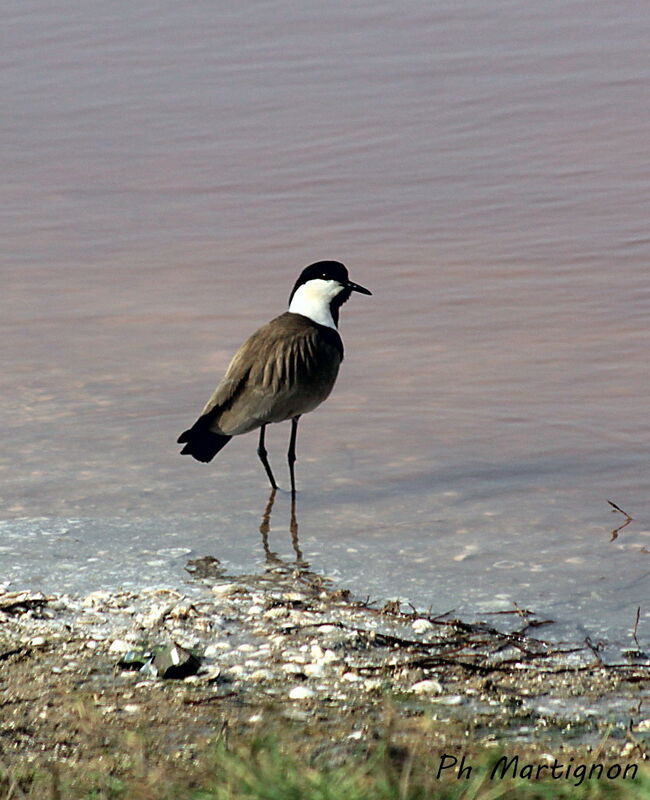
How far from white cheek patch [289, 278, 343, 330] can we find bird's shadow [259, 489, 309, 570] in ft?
3.67

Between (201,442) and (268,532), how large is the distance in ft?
2.16

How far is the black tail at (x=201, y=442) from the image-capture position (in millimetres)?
6246

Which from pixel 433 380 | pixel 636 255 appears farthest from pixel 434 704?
pixel 636 255

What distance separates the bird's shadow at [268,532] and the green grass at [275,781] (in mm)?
2011

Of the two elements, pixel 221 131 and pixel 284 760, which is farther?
pixel 221 131

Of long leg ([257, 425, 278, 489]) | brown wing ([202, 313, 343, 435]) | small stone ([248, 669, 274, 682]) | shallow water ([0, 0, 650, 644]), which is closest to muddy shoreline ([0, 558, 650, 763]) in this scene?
small stone ([248, 669, 274, 682])

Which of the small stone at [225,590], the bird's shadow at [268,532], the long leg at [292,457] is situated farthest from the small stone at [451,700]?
the long leg at [292,457]

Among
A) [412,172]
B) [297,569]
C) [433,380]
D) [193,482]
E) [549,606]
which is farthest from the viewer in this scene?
[412,172]

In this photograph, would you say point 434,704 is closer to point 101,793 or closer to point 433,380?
point 101,793

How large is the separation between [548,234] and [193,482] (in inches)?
206

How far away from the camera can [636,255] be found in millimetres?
10234

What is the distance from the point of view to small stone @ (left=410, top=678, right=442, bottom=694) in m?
4.00

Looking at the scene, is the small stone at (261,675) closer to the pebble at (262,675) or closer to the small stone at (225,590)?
the pebble at (262,675)

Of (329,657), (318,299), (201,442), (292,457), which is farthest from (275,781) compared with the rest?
(318,299)
